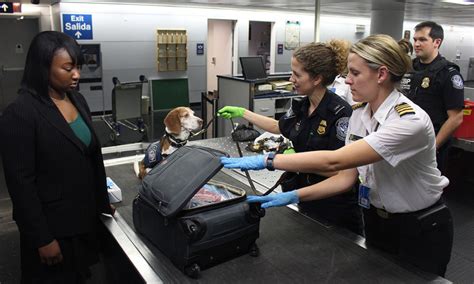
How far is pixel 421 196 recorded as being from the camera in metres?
1.54

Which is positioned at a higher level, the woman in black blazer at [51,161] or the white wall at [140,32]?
the white wall at [140,32]

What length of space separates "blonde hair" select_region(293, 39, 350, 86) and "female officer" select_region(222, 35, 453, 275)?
10.3 inches

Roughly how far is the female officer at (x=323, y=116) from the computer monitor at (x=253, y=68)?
3.10 meters

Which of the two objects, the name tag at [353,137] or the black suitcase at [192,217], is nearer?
the black suitcase at [192,217]

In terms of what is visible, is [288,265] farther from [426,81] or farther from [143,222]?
[426,81]

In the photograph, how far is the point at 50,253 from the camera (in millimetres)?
1603

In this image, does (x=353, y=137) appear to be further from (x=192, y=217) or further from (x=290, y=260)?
(x=192, y=217)

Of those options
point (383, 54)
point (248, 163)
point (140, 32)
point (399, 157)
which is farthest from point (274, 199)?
point (140, 32)

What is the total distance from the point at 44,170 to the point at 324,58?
1.30 m

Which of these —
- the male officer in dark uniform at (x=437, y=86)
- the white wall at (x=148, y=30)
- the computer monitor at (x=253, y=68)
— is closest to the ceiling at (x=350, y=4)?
the white wall at (x=148, y=30)

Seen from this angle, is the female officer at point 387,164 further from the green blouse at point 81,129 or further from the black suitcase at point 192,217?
the green blouse at point 81,129

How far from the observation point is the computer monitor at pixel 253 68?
16.5 feet

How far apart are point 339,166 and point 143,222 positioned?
829 millimetres

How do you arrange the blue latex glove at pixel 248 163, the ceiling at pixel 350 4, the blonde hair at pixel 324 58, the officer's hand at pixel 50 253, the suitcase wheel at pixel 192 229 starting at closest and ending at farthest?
the suitcase wheel at pixel 192 229 → the blue latex glove at pixel 248 163 → the officer's hand at pixel 50 253 → the blonde hair at pixel 324 58 → the ceiling at pixel 350 4
